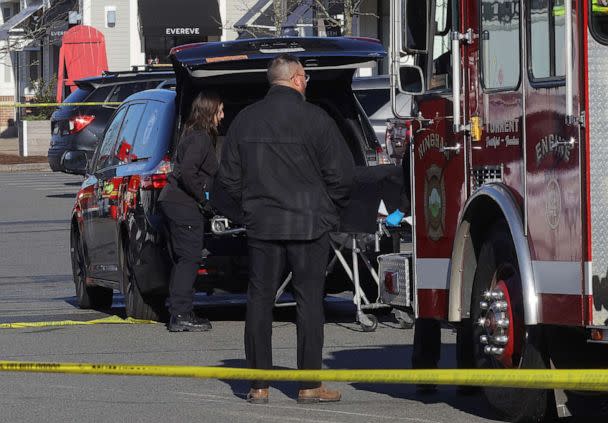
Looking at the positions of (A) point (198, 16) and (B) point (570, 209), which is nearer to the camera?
(B) point (570, 209)

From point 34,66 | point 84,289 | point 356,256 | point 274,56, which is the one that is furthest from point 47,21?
point 356,256

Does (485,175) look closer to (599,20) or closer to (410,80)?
(410,80)

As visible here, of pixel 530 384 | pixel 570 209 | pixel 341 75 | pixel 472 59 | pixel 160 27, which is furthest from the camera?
pixel 160 27

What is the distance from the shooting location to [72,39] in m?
49.8

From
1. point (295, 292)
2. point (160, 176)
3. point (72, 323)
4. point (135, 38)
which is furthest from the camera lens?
point (135, 38)

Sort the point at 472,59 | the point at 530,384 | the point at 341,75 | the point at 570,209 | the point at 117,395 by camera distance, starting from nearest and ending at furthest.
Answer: the point at 530,384
the point at 570,209
the point at 472,59
the point at 117,395
the point at 341,75

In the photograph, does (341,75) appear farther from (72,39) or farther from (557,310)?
(72,39)

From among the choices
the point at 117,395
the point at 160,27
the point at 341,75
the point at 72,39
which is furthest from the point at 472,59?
the point at 160,27

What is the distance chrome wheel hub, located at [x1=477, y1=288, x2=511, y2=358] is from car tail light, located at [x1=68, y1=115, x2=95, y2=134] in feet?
69.5

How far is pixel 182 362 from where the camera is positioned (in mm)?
10555

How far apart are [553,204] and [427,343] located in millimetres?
2015

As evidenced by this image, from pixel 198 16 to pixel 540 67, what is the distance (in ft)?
155

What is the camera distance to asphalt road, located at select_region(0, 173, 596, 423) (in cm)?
859

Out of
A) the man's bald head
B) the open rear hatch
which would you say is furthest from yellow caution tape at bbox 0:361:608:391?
the open rear hatch
